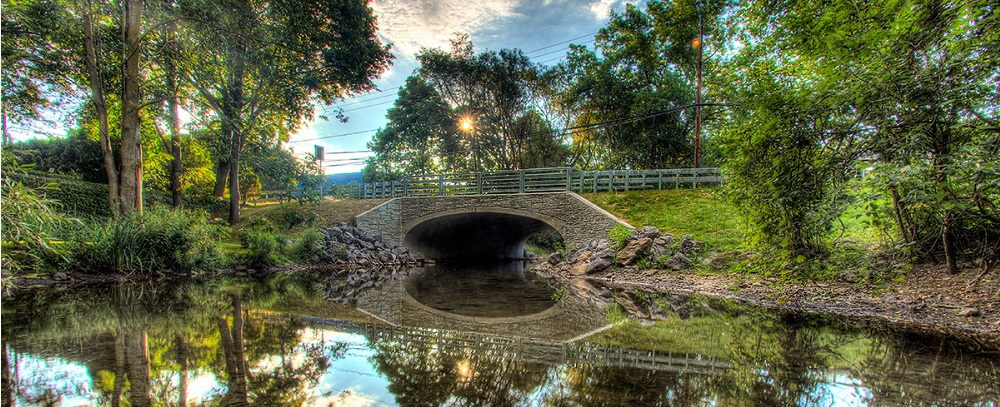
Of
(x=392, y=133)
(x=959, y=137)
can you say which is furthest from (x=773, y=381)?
(x=392, y=133)

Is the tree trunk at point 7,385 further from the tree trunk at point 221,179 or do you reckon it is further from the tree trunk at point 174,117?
the tree trunk at point 221,179

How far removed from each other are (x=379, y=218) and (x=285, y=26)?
8138mm

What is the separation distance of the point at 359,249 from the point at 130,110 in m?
7.90

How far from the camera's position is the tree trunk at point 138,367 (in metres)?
2.63

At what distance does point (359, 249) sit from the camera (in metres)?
16.4

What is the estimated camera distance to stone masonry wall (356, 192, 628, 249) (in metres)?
14.1

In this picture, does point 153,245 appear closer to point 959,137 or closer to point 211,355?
point 211,355

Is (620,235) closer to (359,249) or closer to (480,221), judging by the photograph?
(480,221)

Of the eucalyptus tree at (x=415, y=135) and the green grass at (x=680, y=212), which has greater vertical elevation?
the eucalyptus tree at (x=415, y=135)

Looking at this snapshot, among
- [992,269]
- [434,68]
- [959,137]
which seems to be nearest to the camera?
[959,137]

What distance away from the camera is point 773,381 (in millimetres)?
3174

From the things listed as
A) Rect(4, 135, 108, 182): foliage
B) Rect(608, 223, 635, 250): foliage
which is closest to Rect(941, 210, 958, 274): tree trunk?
Rect(608, 223, 635, 250): foliage

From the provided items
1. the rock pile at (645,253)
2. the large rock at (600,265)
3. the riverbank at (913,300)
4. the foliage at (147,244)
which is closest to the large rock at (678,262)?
the rock pile at (645,253)

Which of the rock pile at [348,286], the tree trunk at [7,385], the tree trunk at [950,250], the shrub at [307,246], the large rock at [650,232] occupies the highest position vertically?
the tree trunk at [950,250]
